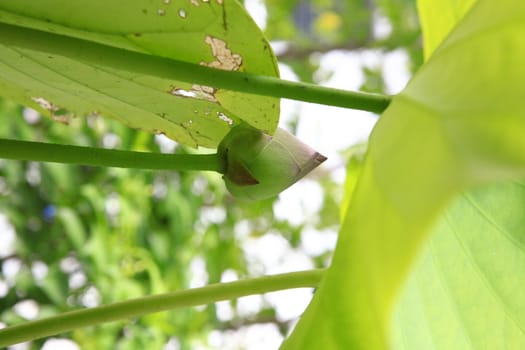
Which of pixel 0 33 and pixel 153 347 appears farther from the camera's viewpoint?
pixel 153 347

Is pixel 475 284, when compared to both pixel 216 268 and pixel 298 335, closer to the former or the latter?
pixel 298 335

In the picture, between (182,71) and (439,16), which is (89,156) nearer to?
(182,71)

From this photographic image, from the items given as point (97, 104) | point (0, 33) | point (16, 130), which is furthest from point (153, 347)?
point (0, 33)

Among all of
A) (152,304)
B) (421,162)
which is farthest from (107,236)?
(421,162)

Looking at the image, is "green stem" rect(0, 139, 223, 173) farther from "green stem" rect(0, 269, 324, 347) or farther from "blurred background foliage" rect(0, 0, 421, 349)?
"blurred background foliage" rect(0, 0, 421, 349)

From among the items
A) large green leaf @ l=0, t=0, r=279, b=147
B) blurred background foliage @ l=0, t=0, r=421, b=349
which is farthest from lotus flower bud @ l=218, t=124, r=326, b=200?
blurred background foliage @ l=0, t=0, r=421, b=349

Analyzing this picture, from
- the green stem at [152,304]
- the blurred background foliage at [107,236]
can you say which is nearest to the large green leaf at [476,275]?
the green stem at [152,304]

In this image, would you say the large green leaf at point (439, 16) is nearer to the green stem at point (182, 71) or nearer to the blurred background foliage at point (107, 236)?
the green stem at point (182, 71)
